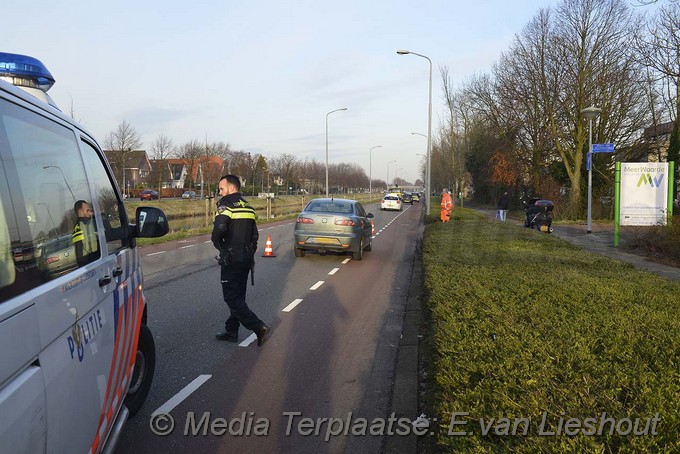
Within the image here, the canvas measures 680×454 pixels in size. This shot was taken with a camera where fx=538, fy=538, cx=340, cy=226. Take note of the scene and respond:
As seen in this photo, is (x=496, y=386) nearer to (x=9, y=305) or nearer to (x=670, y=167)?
(x=9, y=305)

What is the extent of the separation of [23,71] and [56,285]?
4.56 feet

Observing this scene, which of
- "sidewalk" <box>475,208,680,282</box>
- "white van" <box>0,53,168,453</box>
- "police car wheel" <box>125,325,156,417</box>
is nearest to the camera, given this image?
"white van" <box>0,53,168,453</box>

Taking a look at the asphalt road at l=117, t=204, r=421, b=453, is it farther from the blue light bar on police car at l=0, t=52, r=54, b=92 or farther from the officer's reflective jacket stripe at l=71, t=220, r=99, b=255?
the blue light bar on police car at l=0, t=52, r=54, b=92

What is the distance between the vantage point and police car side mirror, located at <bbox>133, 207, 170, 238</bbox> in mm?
3777

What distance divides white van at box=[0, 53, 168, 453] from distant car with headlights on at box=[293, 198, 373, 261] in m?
9.48

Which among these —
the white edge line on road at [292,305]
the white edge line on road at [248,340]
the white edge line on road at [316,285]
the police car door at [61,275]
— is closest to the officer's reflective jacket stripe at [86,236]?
the police car door at [61,275]

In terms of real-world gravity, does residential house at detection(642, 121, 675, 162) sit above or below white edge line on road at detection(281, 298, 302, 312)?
above

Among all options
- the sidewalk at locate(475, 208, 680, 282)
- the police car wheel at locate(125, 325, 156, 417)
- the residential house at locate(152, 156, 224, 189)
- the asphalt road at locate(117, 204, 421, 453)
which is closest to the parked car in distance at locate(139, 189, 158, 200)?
the residential house at locate(152, 156, 224, 189)

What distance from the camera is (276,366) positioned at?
5242 millimetres

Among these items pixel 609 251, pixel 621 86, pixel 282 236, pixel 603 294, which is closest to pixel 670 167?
pixel 609 251

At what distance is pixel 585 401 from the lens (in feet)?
10.5

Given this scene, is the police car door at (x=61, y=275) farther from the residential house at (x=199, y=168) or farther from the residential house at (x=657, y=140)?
the residential house at (x=199, y=168)

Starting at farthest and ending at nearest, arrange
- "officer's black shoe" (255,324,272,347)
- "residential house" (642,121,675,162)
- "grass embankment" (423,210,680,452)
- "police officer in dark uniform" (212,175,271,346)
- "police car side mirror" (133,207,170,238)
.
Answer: "residential house" (642,121,675,162) < "officer's black shoe" (255,324,272,347) < "police officer in dark uniform" (212,175,271,346) < "police car side mirror" (133,207,170,238) < "grass embankment" (423,210,680,452)

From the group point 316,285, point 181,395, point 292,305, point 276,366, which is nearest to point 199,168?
point 316,285
